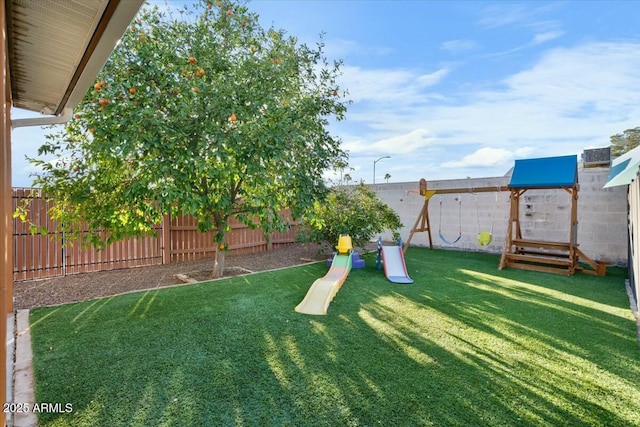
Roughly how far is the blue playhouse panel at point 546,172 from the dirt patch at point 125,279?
16.6 feet

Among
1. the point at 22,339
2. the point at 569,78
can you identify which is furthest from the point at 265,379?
the point at 569,78

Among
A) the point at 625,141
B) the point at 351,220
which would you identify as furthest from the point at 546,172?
the point at 625,141

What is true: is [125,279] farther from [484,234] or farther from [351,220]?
[484,234]

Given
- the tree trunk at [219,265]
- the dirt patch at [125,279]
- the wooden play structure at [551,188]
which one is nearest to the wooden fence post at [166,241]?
the dirt patch at [125,279]

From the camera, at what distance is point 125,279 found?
6078 mm

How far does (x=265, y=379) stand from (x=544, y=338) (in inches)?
116

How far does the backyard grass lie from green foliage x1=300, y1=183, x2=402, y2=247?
9.87 ft

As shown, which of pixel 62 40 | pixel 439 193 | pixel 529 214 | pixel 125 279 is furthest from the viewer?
pixel 439 193

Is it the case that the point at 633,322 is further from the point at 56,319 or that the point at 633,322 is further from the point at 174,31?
the point at 174,31

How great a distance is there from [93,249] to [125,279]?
1.28m

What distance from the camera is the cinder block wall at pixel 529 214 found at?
7.33 metres

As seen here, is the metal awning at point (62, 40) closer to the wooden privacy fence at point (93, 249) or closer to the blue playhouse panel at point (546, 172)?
the wooden privacy fence at point (93, 249)

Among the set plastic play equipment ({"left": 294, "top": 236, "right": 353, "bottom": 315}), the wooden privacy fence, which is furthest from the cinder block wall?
the wooden privacy fence

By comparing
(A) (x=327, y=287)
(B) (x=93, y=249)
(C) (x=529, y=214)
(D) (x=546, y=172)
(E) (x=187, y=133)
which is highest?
(E) (x=187, y=133)
